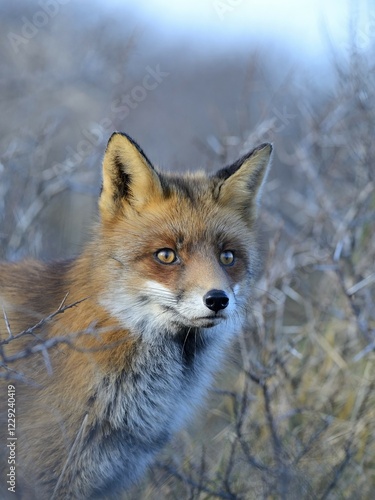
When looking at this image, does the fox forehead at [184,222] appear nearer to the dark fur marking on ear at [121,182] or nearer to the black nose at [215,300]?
the dark fur marking on ear at [121,182]

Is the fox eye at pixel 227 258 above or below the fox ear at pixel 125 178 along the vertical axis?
below

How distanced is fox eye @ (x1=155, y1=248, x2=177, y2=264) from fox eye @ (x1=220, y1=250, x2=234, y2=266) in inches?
11.9

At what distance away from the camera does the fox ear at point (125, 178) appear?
3.80 meters

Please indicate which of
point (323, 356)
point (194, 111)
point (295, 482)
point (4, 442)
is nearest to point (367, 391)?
point (323, 356)

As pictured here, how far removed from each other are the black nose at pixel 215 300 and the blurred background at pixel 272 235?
3.11 feet

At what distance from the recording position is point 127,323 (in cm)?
380

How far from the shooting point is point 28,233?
6754mm

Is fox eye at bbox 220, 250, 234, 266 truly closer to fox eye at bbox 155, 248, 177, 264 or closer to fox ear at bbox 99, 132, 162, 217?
fox eye at bbox 155, 248, 177, 264

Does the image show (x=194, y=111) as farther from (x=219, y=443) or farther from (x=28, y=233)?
(x=219, y=443)

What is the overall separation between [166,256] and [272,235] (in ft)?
14.3
